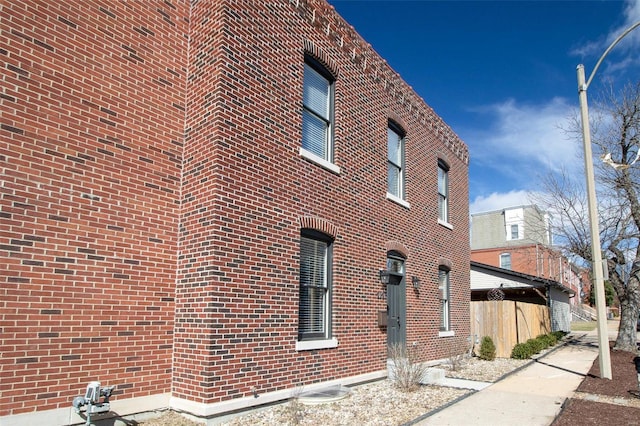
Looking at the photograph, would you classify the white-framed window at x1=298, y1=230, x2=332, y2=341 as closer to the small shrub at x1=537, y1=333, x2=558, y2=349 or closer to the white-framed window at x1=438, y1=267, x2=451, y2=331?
the white-framed window at x1=438, y1=267, x2=451, y2=331

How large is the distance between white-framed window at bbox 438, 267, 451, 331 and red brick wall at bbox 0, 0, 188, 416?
9739 mm

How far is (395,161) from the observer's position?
1270 cm

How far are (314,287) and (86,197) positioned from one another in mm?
4254

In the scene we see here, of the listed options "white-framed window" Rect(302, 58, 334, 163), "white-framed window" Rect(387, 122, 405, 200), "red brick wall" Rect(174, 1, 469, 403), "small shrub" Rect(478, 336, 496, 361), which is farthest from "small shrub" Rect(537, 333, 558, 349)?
"white-framed window" Rect(302, 58, 334, 163)

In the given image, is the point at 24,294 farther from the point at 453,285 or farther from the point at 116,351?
the point at 453,285

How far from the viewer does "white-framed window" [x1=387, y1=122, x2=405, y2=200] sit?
12384 mm

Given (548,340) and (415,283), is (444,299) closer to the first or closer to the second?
(415,283)

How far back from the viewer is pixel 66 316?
5953 mm

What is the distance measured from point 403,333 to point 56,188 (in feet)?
28.1

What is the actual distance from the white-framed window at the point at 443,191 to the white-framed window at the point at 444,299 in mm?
1748

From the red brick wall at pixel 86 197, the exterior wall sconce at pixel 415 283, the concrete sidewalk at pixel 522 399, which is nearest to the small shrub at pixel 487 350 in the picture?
the concrete sidewalk at pixel 522 399

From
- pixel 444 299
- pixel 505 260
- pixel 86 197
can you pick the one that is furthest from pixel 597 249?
pixel 505 260

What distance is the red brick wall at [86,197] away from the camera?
564 cm

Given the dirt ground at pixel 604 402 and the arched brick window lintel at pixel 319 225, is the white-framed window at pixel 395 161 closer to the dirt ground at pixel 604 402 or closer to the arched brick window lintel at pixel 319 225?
the arched brick window lintel at pixel 319 225
